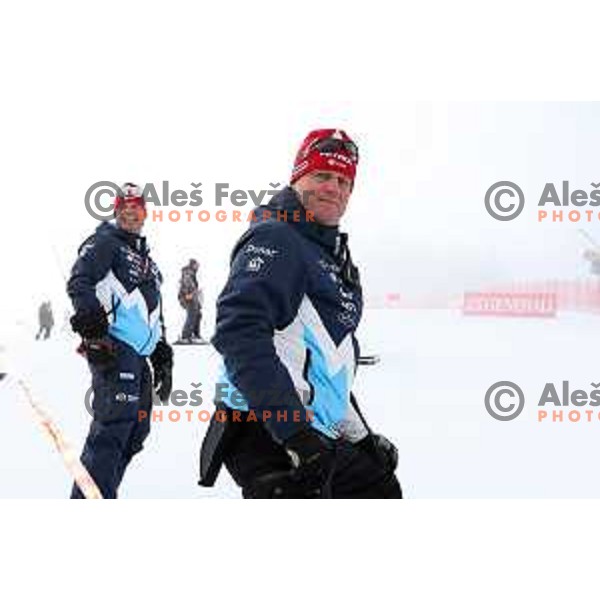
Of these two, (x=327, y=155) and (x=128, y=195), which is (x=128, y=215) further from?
(x=327, y=155)

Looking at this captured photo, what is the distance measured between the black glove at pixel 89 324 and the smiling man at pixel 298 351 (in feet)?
4.90

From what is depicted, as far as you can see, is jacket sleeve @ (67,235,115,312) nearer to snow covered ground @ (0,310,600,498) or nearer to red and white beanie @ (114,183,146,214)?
red and white beanie @ (114,183,146,214)

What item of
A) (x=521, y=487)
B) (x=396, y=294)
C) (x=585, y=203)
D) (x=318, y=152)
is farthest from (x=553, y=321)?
(x=318, y=152)

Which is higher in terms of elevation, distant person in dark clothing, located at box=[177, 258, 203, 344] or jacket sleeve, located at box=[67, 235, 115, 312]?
jacket sleeve, located at box=[67, 235, 115, 312]

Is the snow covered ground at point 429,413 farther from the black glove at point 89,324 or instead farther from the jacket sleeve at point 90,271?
the jacket sleeve at point 90,271

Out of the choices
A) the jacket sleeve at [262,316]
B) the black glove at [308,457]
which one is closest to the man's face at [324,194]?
the jacket sleeve at [262,316]

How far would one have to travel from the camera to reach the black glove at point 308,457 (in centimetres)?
190

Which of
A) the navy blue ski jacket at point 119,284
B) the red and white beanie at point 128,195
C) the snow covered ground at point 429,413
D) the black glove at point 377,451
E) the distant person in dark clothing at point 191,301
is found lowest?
the snow covered ground at point 429,413

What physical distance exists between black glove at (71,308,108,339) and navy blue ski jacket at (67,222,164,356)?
3cm

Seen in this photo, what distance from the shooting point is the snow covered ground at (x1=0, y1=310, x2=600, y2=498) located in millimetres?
4172

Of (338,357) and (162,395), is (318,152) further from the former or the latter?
(162,395)

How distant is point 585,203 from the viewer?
15.6 feet

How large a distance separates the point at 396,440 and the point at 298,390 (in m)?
3.18

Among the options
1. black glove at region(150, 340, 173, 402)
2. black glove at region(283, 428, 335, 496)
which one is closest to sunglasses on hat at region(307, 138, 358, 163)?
black glove at region(283, 428, 335, 496)
